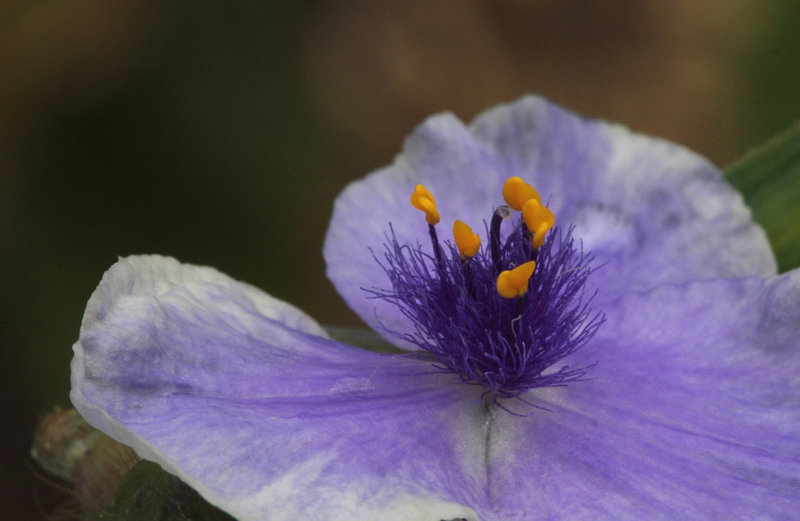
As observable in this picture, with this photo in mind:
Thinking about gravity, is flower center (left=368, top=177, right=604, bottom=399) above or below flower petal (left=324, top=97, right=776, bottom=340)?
below

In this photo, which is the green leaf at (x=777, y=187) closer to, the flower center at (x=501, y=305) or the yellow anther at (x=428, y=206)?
the flower center at (x=501, y=305)

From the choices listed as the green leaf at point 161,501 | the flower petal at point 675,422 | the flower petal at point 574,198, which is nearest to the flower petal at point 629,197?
the flower petal at point 574,198

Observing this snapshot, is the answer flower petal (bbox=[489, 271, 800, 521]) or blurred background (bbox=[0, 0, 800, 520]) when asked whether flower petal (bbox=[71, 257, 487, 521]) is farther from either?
blurred background (bbox=[0, 0, 800, 520])

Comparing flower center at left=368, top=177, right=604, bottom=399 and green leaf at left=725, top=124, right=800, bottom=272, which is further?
A: green leaf at left=725, top=124, right=800, bottom=272

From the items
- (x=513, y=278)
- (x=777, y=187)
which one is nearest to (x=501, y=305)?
(x=513, y=278)

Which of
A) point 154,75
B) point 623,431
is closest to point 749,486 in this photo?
point 623,431

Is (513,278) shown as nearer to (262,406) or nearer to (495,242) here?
(495,242)

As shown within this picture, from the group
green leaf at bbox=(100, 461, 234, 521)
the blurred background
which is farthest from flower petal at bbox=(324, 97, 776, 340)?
the blurred background
